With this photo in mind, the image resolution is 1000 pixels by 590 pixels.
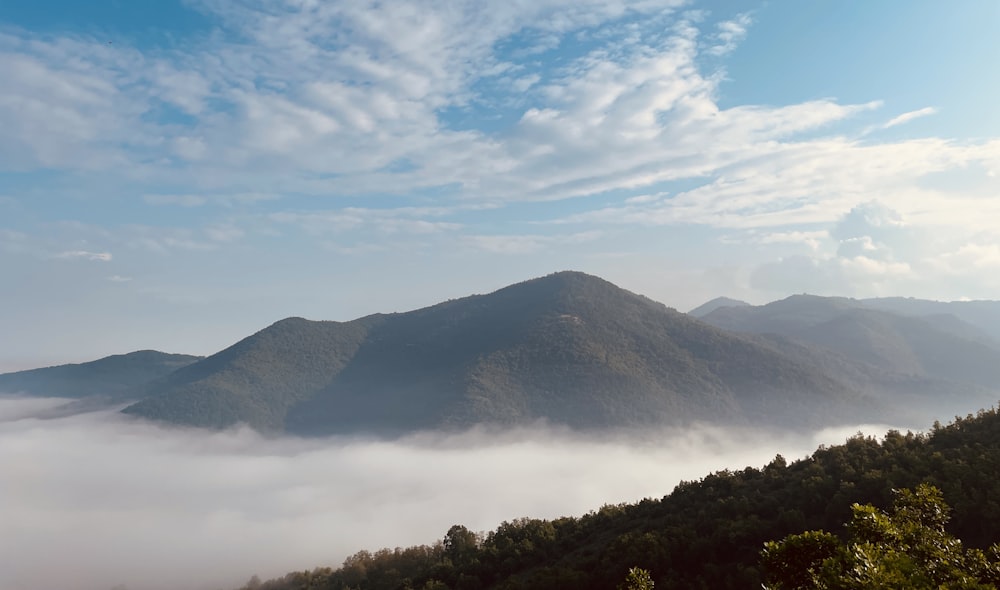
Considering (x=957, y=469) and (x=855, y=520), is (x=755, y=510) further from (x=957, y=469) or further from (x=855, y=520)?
(x=855, y=520)

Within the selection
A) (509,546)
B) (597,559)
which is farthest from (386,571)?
(597,559)

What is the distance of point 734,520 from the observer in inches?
2425

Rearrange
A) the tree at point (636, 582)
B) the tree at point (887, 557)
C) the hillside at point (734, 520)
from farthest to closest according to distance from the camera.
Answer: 1. the hillside at point (734, 520)
2. the tree at point (636, 582)
3. the tree at point (887, 557)

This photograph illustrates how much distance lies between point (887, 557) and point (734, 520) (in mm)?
48184

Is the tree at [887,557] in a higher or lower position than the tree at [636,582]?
higher

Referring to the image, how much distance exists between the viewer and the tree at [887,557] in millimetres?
17766

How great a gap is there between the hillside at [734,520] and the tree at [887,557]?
2408 cm

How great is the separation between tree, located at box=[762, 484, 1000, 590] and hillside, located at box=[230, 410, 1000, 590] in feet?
79.0

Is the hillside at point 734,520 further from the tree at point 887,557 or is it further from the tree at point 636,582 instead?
Result: the tree at point 887,557

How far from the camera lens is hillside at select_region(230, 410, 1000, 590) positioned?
51.7 meters

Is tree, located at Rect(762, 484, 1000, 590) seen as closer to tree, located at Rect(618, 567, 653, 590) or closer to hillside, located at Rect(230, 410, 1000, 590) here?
tree, located at Rect(618, 567, 653, 590)

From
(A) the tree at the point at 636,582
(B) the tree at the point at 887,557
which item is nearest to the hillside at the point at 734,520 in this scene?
(A) the tree at the point at 636,582

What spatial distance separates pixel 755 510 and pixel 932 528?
4289 centimetres

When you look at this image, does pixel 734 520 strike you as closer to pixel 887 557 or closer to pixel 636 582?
pixel 636 582
